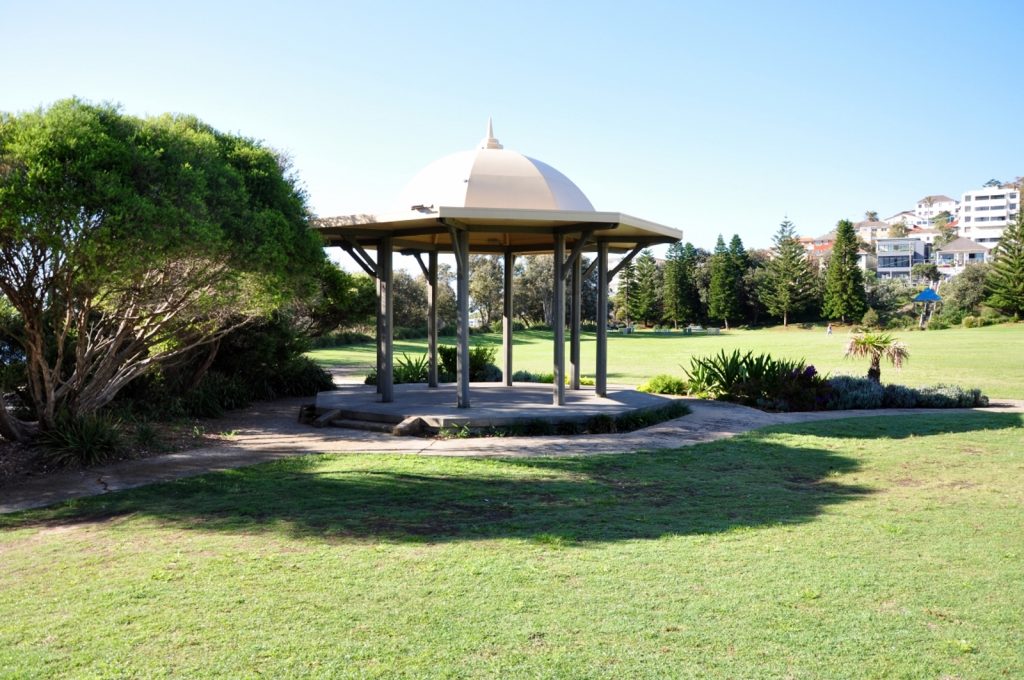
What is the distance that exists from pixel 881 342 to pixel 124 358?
14.3 meters

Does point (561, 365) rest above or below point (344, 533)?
above

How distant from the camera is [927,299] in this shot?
61.5 metres

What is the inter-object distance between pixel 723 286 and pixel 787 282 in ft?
18.0

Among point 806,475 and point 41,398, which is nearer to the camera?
point 806,475

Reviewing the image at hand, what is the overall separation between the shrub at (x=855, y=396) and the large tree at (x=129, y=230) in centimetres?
1022

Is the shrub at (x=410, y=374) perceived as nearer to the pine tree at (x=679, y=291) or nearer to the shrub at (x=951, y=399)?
the shrub at (x=951, y=399)

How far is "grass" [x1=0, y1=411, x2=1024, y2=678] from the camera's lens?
3902 millimetres

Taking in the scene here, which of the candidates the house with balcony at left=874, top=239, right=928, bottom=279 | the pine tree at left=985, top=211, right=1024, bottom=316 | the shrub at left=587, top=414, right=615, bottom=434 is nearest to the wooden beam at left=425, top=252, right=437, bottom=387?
the shrub at left=587, top=414, right=615, bottom=434

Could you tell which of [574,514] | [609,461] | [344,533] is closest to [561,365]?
[609,461]

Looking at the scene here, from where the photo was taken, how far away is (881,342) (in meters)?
16.2

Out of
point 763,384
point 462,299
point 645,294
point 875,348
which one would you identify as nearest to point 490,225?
point 462,299

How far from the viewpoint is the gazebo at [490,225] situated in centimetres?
1194

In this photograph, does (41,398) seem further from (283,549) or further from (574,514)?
(574,514)

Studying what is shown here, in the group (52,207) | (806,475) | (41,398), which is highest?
(52,207)
